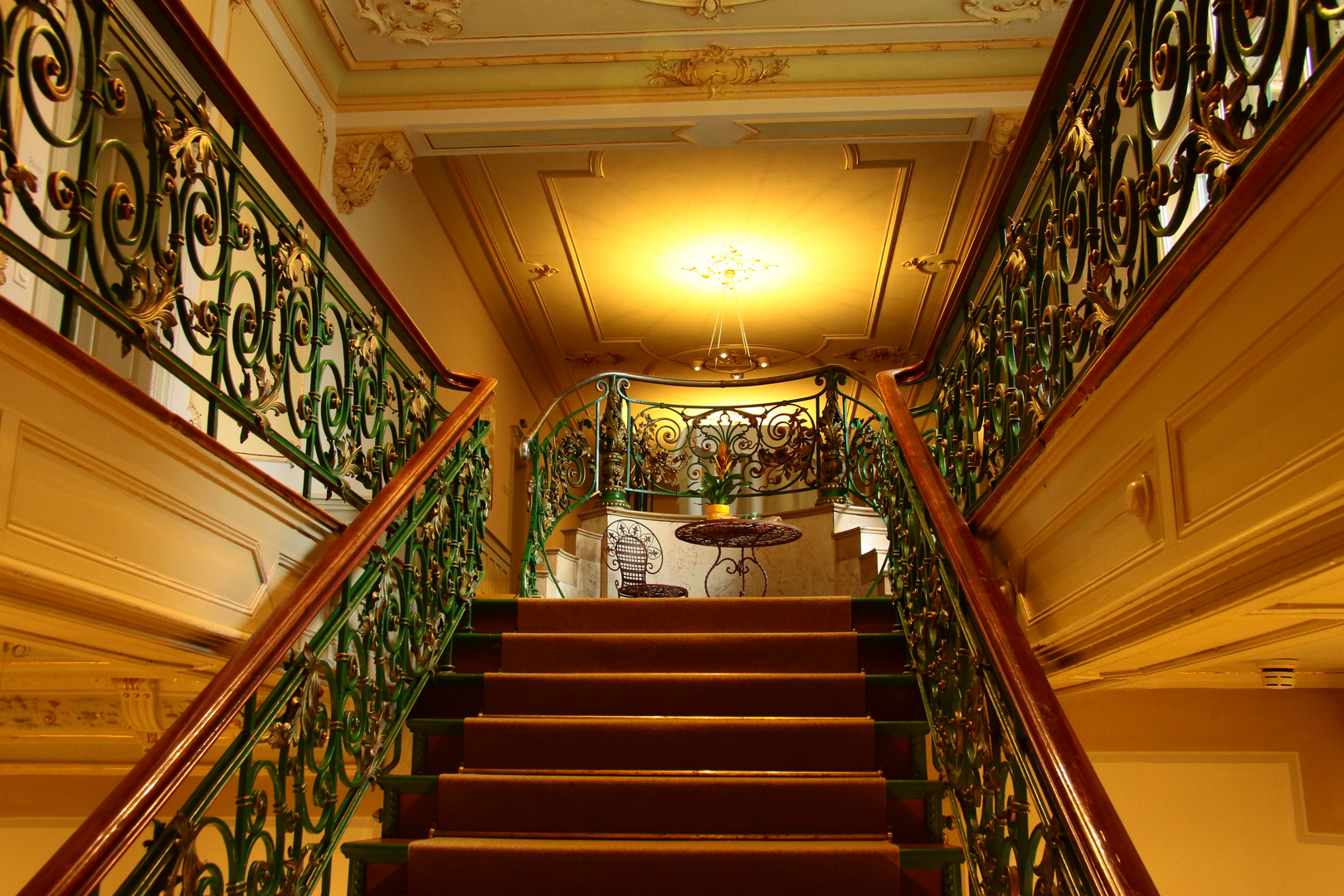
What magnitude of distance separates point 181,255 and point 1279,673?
151 inches

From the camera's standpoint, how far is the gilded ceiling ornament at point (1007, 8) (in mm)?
6141

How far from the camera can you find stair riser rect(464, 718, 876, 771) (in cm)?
326

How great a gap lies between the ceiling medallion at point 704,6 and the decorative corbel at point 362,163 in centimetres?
178

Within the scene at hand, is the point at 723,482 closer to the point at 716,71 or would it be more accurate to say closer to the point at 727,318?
the point at 716,71

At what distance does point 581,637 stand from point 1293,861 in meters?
3.08

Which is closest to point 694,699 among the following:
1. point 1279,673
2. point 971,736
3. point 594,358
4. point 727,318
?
point 971,736

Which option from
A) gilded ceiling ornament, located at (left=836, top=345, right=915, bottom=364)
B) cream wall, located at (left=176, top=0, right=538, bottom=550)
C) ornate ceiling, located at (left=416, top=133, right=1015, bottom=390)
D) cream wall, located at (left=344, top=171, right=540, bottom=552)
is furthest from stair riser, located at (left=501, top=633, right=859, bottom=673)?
gilded ceiling ornament, located at (left=836, top=345, right=915, bottom=364)

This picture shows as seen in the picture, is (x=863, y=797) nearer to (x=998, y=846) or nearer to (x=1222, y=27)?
(x=998, y=846)

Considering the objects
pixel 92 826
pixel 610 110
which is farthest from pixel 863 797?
pixel 610 110

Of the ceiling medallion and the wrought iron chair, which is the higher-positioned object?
the ceiling medallion

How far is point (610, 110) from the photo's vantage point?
661cm

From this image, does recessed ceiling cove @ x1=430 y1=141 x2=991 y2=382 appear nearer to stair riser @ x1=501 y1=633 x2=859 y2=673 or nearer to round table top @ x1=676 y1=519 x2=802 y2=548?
round table top @ x1=676 y1=519 x2=802 y2=548

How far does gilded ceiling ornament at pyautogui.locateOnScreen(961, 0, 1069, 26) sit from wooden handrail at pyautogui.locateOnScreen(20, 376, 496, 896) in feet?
15.9

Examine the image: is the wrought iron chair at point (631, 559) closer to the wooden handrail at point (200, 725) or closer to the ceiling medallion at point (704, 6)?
the ceiling medallion at point (704, 6)
